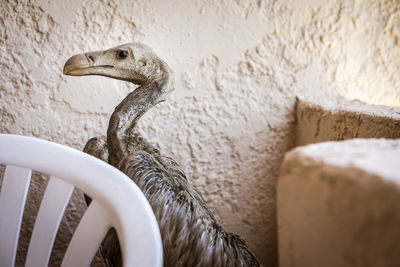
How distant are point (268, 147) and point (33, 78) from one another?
99 cm

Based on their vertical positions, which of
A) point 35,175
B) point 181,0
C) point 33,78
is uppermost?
point 181,0

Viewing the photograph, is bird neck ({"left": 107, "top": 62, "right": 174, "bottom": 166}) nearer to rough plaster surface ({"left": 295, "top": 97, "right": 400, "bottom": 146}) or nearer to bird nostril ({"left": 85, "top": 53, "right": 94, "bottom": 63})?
bird nostril ({"left": 85, "top": 53, "right": 94, "bottom": 63})

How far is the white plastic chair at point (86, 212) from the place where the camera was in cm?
45

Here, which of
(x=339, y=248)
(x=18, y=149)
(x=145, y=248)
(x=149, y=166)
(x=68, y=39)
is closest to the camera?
(x=339, y=248)

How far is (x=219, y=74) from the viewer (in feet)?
4.11

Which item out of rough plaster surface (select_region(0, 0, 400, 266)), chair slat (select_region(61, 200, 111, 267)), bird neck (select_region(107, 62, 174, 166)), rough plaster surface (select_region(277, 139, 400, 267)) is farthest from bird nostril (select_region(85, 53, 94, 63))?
rough plaster surface (select_region(277, 139, 400, 267))

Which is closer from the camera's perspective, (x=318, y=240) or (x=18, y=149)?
(x=318, y=240)

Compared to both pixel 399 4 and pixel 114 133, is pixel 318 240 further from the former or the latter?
pixel 399 4

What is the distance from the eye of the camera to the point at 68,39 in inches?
44.1

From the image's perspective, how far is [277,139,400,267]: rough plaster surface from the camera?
205 mm

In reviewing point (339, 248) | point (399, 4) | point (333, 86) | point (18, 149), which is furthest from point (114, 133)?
point (399, 4)

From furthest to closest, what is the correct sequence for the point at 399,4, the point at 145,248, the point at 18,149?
the point at 399,4, the point at 18,149, the point at 145,248

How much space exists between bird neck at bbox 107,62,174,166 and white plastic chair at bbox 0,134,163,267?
27 centimetres

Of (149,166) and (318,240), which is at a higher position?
(318,240)
